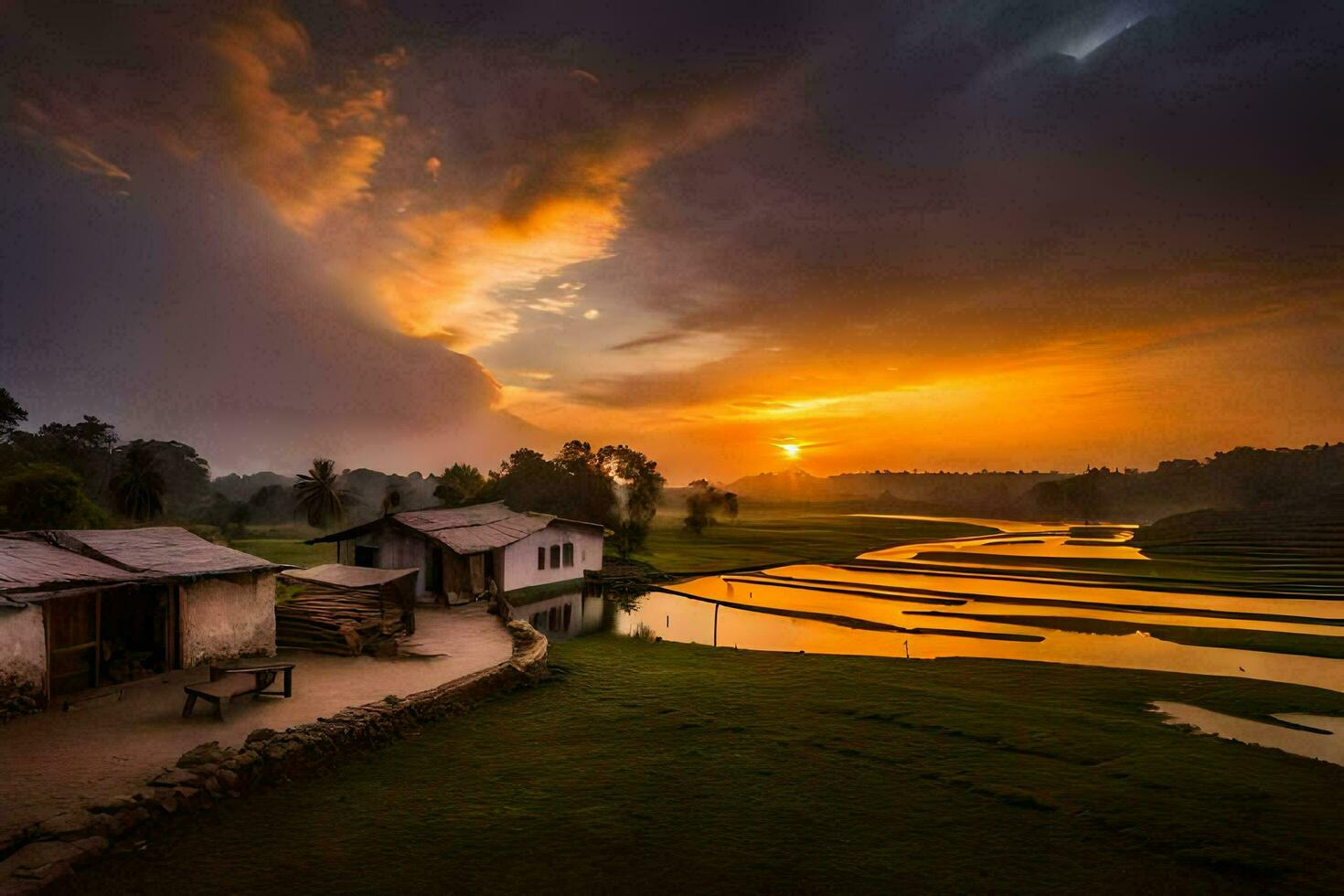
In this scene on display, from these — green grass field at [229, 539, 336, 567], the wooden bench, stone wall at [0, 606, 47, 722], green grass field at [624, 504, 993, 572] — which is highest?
stone wall at [0, 606, 47, 722]

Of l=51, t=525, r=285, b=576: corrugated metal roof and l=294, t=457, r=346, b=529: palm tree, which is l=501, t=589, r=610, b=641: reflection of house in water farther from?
l=294, t=457, r=346, b=529: palm tree

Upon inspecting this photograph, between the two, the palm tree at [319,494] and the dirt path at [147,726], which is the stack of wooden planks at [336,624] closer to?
the dirt path at [147,726]

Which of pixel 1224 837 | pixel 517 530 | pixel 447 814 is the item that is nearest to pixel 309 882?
pixel 447 814

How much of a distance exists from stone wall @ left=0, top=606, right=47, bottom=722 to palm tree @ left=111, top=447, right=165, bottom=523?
51199mm

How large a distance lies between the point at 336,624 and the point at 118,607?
5571 mm

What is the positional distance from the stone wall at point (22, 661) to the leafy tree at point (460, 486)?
200 ft

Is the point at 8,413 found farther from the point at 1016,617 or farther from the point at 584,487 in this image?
the point at 1016,617

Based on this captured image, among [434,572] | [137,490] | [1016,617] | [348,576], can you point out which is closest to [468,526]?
[434,572]

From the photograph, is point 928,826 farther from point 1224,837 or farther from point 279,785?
point 279,785

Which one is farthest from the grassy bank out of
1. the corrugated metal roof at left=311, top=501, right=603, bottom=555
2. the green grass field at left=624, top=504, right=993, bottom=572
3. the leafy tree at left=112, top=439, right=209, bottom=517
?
the leafy tree at left=112, top=439, right=209, bottom=517

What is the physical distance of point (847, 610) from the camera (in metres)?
39.1

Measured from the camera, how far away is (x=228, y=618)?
19.1 metres

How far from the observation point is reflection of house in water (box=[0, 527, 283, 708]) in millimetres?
14156

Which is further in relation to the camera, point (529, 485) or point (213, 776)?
point (529, 485)
